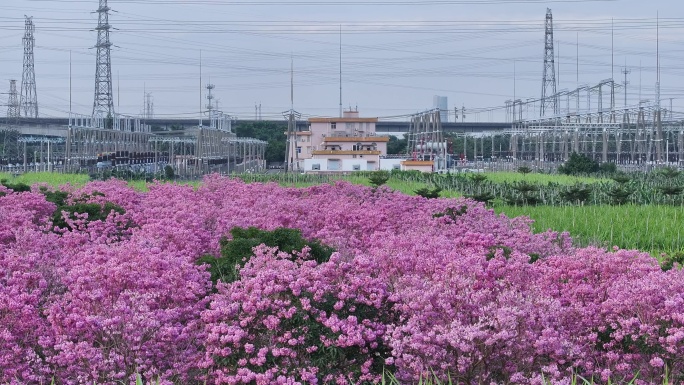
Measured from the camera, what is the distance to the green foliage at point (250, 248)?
803 centimetres

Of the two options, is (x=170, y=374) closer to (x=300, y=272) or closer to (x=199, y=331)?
(x=199, y=331)

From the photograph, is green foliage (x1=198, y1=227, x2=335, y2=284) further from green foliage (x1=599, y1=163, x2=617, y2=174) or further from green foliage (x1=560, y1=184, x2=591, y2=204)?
green foliage (x1=599, y1=163, x2=617, y2=174)

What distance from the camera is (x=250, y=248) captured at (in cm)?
823

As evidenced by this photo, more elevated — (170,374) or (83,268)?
(83,268)

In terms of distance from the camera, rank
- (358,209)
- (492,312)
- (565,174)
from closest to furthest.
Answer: (492,312) < (358,209) < (565,174)

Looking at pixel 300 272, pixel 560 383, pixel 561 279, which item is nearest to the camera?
pixel 560 383

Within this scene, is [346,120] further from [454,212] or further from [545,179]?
[454,212]

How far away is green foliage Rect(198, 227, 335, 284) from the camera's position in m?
8.03

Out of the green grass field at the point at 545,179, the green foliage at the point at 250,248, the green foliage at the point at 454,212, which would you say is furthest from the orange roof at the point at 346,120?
the green foliage at the point at 250,248

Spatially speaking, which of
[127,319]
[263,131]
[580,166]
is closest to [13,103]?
[263,131]

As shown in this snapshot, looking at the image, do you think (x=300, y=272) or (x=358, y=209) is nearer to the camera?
(x=300, y=272)

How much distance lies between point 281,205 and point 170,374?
20.1 feet

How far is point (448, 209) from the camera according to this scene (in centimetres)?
1310

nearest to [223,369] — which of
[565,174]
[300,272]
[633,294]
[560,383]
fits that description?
[300,272]
